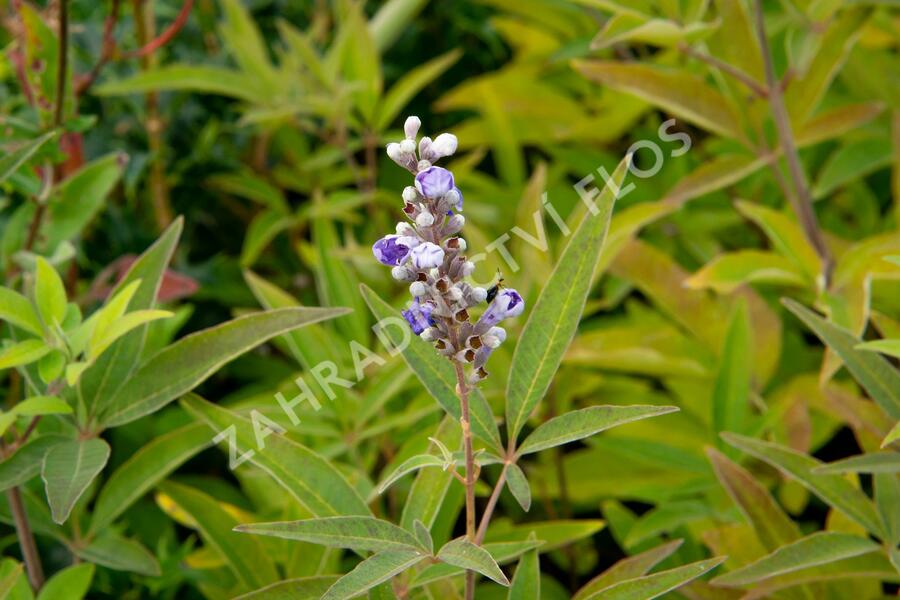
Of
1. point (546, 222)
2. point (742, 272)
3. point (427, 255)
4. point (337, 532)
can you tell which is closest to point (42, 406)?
point (337, 532)

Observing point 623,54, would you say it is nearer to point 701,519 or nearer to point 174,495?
point 701,519

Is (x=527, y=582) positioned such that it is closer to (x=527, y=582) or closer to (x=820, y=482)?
(x=527, y=582)

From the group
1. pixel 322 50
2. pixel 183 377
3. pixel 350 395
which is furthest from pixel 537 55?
pixel 183 377

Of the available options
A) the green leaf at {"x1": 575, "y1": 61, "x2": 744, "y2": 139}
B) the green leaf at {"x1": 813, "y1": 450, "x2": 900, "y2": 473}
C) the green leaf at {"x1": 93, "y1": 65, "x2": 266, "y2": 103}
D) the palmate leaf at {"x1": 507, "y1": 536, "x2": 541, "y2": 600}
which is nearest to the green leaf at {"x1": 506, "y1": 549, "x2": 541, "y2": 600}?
the palmate leaf at {"x1": 507, "y1": 536, "x2": 541, "y2": 600}

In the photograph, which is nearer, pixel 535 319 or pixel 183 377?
pixel 535 319

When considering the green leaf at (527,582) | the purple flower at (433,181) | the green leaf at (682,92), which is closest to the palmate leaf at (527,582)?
the green leaf at (527,582)

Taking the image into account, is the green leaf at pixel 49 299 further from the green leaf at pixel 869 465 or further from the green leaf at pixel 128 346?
the green leaf at pixel 869 465
